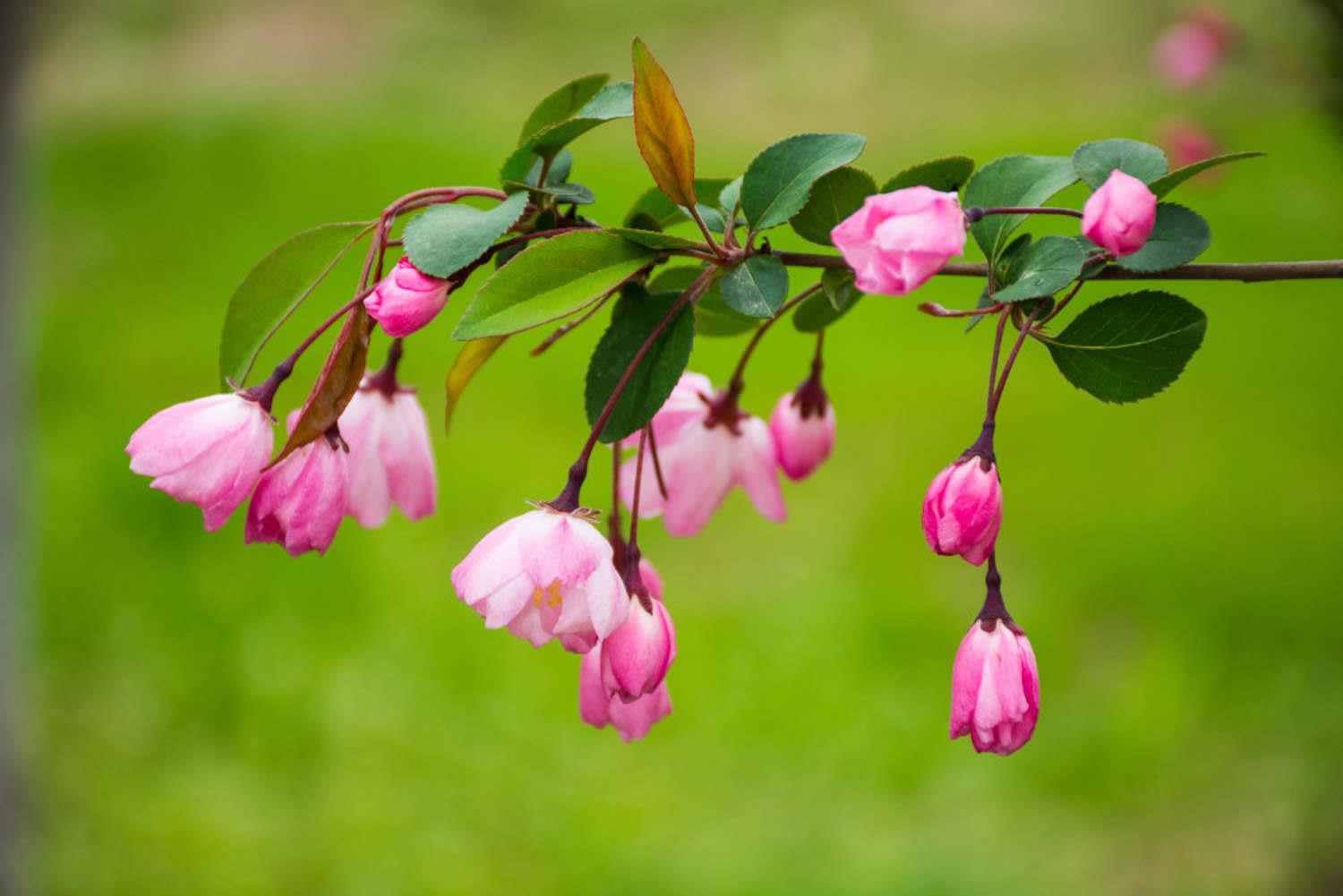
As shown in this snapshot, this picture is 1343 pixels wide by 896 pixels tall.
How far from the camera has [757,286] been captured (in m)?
0.58

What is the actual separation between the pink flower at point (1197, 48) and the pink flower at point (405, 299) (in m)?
1.80

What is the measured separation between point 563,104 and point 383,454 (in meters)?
0.20

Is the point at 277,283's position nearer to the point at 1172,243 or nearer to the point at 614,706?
the point at 614,706

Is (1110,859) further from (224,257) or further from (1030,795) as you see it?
(224,257)

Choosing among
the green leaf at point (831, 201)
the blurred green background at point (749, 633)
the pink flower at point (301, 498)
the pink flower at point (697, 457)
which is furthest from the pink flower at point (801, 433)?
the blurred green background at point (749, 633)

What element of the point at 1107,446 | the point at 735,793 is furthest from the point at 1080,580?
the point at 735,793

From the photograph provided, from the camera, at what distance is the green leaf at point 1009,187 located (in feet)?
1.93

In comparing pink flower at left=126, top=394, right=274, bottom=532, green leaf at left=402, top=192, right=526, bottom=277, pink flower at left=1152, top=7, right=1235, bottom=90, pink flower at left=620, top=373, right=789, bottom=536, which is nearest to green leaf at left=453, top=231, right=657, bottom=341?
green leaf at left=402, top=192, right=526, bottom=277

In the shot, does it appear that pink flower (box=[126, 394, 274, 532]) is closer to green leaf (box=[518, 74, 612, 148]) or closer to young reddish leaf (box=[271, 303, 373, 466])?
young reddish leaf (box=[271, 303, 373, 466])

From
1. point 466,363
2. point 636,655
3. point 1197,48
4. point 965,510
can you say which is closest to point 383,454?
point 466,363

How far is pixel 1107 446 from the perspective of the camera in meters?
3.48

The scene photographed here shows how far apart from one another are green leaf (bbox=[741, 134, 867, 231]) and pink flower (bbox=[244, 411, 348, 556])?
0.21 m

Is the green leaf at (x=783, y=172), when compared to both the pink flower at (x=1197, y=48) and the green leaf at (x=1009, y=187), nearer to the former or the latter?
the green leaf at (x=1009, y=187)

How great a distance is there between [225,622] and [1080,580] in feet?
5.67
